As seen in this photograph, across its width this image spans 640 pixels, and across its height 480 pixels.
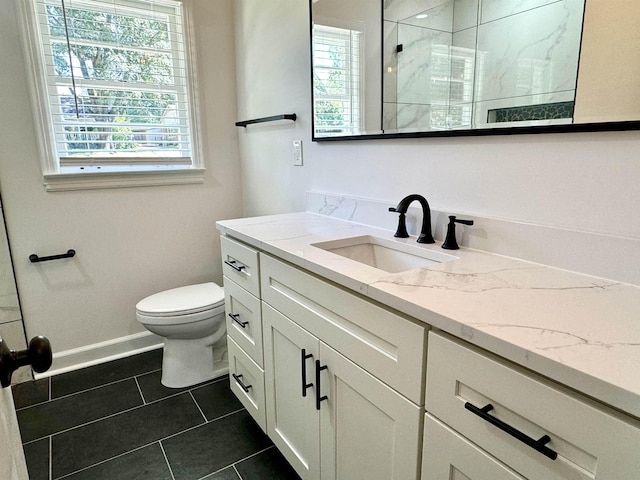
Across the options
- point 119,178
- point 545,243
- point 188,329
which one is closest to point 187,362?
point 188,329

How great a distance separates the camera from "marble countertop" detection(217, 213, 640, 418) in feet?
1.90

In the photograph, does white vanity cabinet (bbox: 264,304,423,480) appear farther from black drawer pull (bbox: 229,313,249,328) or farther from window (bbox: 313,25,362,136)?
window (bbox: 313,25,362,136)

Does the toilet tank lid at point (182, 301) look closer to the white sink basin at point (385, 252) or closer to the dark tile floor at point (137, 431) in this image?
the dark tile floor at point (137, 431)

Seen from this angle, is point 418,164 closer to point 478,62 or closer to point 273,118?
point 478,62

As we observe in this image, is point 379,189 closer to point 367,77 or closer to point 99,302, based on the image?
point 367,77

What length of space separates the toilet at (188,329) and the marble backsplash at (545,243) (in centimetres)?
107

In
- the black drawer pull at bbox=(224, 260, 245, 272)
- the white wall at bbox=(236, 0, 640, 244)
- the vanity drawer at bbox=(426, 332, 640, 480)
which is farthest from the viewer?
the black drawer pull at bbox=(224, 260, 245, 272)

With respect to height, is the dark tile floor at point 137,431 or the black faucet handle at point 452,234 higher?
the black faucet handle at point 452,234

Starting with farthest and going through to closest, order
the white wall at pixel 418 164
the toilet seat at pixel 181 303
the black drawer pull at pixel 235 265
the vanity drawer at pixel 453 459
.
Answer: the toilet seat at pixel 181 303 → the black drawer pull at pixel 235 265 → the white wall at pixel 418 164 → the vanity drawer at pixel 453 459

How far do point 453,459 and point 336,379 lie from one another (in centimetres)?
40

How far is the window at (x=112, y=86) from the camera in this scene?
2.06 meters

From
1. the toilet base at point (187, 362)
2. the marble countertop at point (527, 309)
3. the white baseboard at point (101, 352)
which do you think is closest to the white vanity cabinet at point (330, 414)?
the marble countertop at point (527, 309)

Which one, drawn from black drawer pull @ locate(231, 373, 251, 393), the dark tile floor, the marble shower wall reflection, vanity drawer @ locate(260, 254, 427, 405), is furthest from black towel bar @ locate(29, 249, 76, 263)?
the marble shower wall reflection

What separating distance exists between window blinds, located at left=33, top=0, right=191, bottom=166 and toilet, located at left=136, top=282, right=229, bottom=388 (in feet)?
2.89
